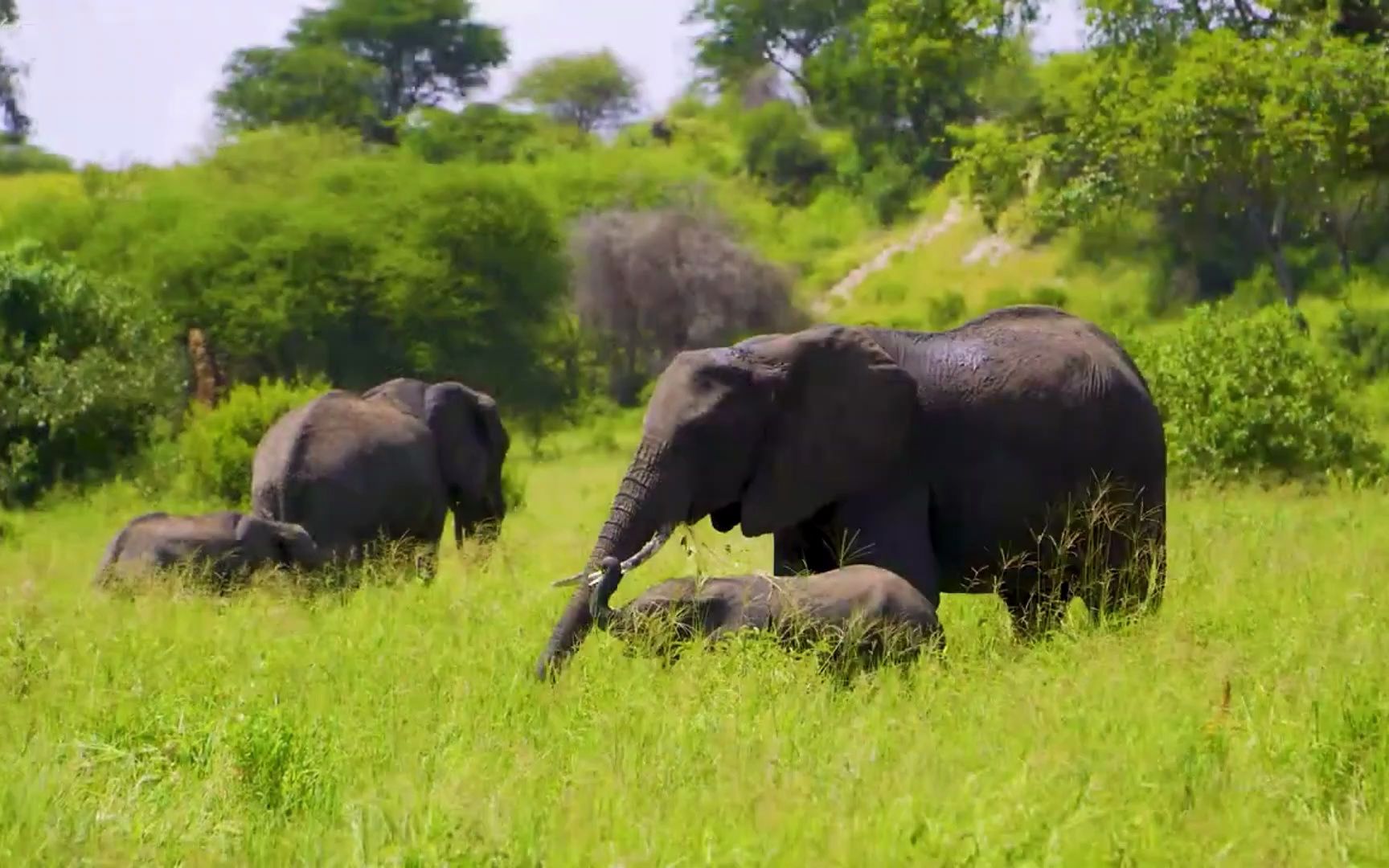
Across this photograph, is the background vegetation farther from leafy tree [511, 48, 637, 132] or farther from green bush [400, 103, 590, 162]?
leafy tree [511, 48, 637, 132]

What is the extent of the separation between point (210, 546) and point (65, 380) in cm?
1129

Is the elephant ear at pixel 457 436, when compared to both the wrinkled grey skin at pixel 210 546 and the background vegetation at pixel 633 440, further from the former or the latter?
the wrinkled grey skin at pixel 210 546

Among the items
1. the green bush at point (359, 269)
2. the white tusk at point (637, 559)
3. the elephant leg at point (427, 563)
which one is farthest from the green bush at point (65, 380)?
the white tusk at point (637, 559)

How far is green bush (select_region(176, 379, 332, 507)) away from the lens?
1931 cm

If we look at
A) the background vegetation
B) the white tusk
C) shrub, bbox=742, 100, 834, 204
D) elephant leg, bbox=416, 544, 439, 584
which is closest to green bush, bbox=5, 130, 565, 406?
the background vegetation

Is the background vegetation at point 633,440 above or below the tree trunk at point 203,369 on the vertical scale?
above

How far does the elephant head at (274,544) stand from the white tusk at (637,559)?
12.8 feet

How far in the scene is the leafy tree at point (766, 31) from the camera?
58812mm

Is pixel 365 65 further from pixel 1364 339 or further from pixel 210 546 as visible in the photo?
pixel 210 546

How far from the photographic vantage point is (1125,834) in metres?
4.49

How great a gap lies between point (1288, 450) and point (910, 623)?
35.3 ft

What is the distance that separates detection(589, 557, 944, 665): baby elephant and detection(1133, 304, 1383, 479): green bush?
10.3 meters

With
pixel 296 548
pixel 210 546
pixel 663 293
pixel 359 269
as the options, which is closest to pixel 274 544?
pixel 296 548

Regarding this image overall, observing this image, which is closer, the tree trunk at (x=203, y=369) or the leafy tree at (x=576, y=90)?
the tree trunk at (x=203, y=369)
